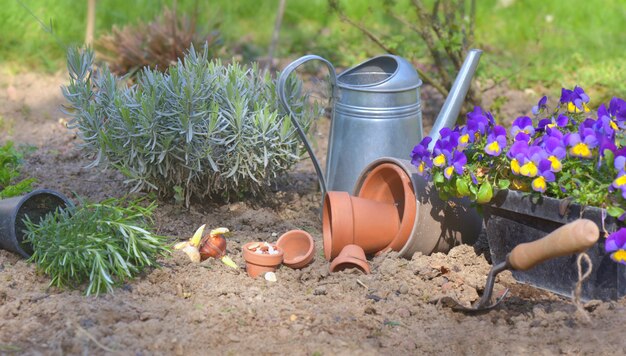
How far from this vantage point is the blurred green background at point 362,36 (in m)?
5.43

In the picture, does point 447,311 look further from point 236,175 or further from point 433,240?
point 236,175

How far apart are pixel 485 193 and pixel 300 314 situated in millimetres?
734

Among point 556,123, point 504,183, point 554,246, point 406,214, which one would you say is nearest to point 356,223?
point 406,214

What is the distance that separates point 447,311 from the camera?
8.44 ft

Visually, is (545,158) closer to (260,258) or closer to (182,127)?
(260,258)

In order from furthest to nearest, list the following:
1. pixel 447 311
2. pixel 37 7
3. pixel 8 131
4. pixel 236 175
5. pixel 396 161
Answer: pixel 37 7 → pixel 8 131 → pixel 236 175 → pixel 396 161 → pixel 447 311

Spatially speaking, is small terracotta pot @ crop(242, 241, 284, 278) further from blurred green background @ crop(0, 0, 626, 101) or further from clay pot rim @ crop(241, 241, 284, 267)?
blurred green background @ crop(0, 0, 626, 101)

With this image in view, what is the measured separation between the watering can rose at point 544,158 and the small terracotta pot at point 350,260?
365 millimetres

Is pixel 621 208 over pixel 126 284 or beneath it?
over

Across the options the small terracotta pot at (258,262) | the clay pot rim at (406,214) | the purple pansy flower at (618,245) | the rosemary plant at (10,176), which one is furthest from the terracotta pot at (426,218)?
the rosemary plant at (10,176)

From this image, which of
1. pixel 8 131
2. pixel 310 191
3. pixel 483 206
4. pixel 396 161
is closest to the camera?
pixel 483 206

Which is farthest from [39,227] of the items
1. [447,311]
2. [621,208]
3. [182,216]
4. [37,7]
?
[37,7]

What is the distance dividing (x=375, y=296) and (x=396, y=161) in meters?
0.61

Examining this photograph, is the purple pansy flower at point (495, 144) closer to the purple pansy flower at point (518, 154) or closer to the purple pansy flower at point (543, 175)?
the purple pansy flower at point (518, 154)
